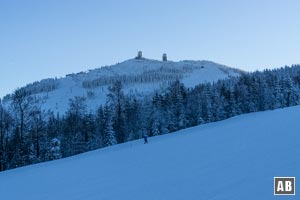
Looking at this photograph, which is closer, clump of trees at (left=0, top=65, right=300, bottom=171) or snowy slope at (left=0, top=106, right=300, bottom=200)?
snowy slope at (left=0, top=106, right=300, bottom=200)

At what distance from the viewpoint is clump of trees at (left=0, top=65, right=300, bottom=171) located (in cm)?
4012

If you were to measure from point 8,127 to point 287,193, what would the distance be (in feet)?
126

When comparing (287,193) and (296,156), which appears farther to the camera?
(296,156)

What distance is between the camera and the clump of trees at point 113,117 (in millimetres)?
40125

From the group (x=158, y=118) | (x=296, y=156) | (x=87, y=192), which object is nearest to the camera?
(x=296, y=156)

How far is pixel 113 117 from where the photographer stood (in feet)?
187

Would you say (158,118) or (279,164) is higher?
(279,164)

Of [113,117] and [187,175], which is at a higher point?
[187,175]

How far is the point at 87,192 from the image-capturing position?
40.1ft

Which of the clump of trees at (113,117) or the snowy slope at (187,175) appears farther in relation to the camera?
the clump of trees at (113,117)

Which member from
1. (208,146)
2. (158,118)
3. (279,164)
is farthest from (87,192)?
(158,118)

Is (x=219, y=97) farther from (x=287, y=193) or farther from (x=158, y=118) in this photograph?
(x=287, y=193)

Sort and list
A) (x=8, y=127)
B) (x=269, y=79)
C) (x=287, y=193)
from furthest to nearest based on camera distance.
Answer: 1. (x=269, y=79)
2. (x=8, y=127)
3. (x=287, y=193)

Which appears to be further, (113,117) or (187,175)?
(113,117)
